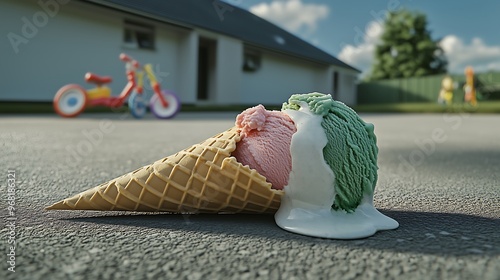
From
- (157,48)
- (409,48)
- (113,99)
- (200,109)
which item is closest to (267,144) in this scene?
(113,99)

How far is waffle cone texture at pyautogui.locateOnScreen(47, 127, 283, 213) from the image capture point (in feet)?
3.90

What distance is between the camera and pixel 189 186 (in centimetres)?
122

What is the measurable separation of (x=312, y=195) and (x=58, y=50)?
30.9 feet

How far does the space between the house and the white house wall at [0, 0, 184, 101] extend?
0.8 inches

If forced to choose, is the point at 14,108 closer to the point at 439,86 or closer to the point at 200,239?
the point at 200,239

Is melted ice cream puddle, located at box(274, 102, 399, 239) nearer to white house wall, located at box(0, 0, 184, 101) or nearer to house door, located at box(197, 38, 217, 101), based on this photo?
white house wall, located at box(0, 0, 184, 101)

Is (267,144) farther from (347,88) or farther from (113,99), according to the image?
(347,88)

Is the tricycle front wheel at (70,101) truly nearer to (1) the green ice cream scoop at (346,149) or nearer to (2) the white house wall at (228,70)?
(2) the white house wall at (228,70)

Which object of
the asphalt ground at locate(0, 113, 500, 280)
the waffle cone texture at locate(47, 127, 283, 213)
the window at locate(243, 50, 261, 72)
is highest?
the window at locate(243, 50, 261, 72)

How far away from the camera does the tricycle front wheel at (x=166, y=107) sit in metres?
7.66

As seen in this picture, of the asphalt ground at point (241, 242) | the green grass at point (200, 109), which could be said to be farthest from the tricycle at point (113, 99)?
the asphalt ground at point (241, 242)

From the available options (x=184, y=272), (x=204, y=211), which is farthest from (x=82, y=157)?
(x=184, y=272)

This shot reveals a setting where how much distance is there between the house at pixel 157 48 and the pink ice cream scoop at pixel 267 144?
8719 mm

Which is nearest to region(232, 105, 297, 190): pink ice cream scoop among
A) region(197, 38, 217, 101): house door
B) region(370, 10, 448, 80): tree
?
region(197, 38, 217, 101): house door
